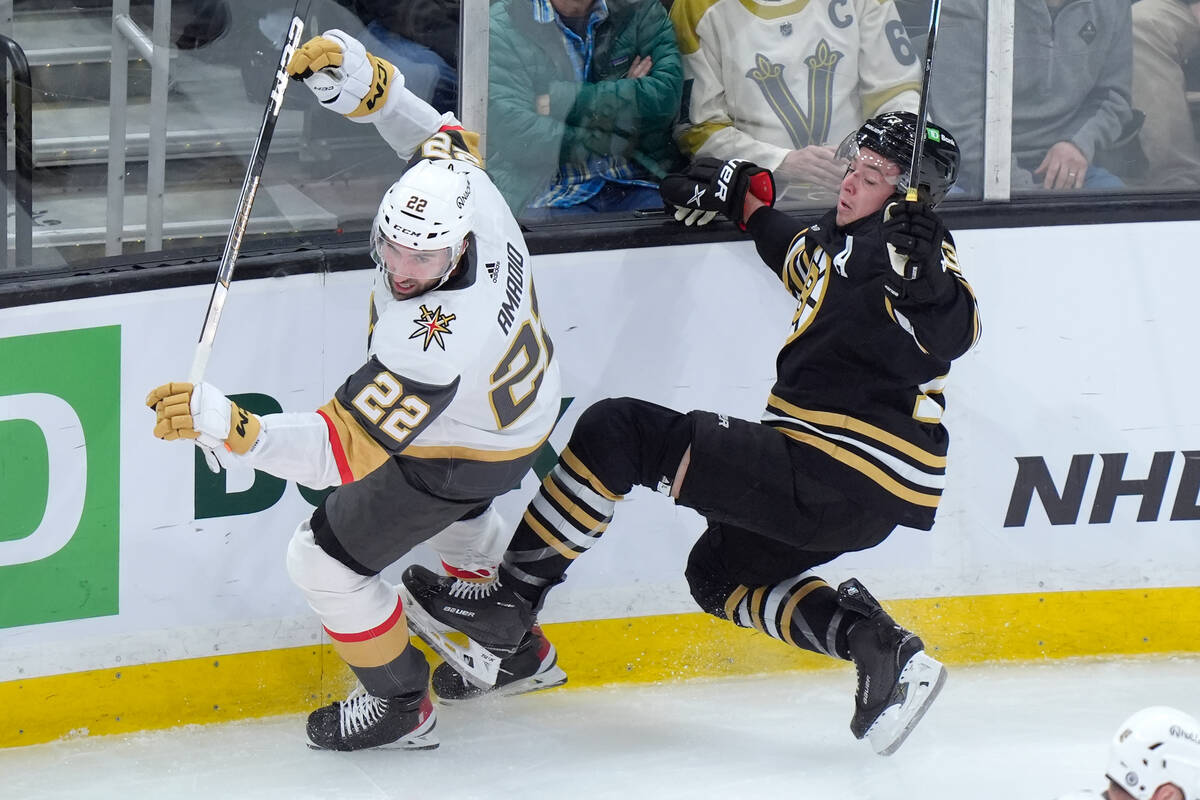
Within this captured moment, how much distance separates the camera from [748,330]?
123 inches

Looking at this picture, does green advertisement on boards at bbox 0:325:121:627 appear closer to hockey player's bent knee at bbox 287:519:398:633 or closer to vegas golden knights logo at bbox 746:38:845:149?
hockey player's bent knee at bbox 287:519:398:633

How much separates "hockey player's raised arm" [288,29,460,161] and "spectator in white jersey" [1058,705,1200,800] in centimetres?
167

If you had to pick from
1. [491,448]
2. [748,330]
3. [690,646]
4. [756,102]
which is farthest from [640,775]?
[756,102]

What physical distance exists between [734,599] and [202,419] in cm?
118

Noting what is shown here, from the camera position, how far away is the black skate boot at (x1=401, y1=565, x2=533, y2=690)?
109 inches

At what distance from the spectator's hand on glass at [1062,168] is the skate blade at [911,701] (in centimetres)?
116

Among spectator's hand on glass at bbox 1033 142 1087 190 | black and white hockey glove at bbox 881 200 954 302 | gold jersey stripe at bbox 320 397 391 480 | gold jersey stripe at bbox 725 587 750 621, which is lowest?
gold jersey stripe at bbox 725 587 750 621

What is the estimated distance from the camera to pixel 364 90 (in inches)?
104

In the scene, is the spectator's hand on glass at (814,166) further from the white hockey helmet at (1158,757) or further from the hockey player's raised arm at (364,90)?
the white hockey helmet at (1158,757)

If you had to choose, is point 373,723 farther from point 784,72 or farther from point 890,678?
point 784,72

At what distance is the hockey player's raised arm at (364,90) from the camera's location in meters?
2.59

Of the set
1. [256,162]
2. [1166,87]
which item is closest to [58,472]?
[256,162]

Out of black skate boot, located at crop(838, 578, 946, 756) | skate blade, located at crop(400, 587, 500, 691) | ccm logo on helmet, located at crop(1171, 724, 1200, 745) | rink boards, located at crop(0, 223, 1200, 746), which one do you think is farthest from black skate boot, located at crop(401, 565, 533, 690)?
ccm logo on helmet, located at crop(1171, 724, 1200, 745)

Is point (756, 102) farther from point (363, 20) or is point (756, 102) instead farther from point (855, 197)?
point (363, 20)
